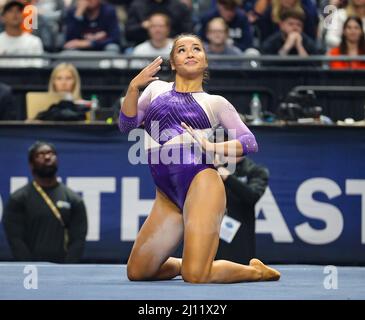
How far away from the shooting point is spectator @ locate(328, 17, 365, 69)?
12.1 meters

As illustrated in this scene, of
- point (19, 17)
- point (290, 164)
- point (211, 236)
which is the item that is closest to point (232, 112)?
point (211, 236)

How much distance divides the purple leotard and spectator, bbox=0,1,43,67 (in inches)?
207

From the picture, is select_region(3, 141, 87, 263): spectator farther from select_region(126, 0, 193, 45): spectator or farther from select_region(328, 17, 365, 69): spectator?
select_region(328, 17, 365, 69): spectator

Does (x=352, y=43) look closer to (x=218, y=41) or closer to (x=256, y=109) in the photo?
(x=218, y=41)

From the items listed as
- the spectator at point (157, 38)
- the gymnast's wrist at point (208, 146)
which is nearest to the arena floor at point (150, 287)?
the gymnast's wrist at point (208, 146)

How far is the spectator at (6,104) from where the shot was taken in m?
11.4

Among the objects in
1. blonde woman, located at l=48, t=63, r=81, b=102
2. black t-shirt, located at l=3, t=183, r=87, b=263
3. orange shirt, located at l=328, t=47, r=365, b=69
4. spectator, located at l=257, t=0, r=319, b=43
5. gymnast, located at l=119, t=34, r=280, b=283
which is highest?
spectator, located at l=257, t=0, r=319, b=43

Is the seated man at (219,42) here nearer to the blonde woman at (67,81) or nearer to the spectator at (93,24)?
the spectator at (93,24)

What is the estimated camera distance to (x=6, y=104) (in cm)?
1144

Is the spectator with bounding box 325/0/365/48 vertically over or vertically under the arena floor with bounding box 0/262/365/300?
over

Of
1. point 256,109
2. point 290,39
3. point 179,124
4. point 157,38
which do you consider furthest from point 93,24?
point 179,124

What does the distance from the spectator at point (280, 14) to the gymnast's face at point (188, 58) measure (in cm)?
556

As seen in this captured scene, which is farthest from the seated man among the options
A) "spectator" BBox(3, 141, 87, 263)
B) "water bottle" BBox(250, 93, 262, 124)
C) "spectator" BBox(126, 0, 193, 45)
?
"spectator" BBox(3, 141, 87, 263)

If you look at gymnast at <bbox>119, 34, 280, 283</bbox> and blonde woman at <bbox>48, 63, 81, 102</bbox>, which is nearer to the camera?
gymnast at <bbox>119, 34, 280, 283</bbox>
